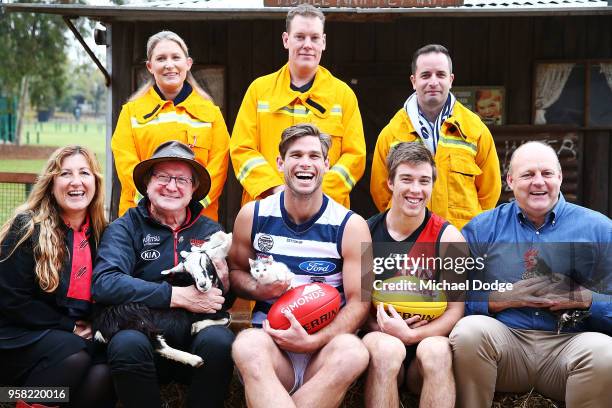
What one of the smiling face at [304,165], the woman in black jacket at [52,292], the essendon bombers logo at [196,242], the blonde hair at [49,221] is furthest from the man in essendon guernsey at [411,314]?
the blonde hair at [49,221]

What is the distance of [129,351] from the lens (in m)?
3.67

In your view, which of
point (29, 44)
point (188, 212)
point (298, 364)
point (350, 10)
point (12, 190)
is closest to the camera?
point (298, 364)

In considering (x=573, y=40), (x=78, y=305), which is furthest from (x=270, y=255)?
(x=573, y=40)

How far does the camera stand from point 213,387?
3.77 m

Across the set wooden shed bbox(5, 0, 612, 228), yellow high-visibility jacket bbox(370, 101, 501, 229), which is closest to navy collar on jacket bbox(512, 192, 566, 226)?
yellow high-visibility jacket bbox(370, 101, 501, 229)

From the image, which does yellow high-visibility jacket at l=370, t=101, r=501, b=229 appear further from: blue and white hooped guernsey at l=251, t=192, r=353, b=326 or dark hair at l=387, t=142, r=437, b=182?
blue and white hooped guernsey at l=251, t=192, r=353, b=326

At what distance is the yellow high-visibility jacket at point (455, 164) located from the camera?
15.7 ft

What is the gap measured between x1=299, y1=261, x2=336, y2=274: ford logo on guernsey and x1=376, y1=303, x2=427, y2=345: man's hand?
1.15 ft

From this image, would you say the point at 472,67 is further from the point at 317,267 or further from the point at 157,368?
the point at 157,368

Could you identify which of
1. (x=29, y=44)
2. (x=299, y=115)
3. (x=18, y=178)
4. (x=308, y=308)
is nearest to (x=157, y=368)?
(x=308, y=308)

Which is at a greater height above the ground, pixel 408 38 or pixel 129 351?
pixel 408 38

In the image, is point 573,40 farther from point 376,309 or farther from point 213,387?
point 213,387

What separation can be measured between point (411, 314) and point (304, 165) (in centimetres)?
99

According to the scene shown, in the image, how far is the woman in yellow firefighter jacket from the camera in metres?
4.88
